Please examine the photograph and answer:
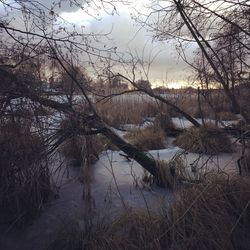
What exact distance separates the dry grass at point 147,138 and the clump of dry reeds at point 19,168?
11.4 feet

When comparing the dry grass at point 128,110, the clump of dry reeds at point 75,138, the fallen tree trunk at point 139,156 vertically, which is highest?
the dry grass at point 128,110

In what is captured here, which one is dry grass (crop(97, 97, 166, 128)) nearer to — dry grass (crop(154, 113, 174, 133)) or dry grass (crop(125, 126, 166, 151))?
dry grass (crop(154, 113, 174, 133))

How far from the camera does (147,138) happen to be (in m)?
8.33

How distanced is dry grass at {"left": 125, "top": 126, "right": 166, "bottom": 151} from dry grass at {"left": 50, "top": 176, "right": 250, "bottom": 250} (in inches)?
142

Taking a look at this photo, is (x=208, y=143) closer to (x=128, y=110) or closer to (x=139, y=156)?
(x=139, y=156)

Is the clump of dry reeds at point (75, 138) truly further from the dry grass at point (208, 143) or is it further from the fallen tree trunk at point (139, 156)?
the dry grass at point (208, 143)

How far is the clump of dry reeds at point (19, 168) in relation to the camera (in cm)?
454

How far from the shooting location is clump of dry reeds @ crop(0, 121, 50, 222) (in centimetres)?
454

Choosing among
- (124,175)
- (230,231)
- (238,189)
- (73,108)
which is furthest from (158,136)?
(230,231)

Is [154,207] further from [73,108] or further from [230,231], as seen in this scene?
[73,108]

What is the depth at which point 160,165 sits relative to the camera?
224 inches

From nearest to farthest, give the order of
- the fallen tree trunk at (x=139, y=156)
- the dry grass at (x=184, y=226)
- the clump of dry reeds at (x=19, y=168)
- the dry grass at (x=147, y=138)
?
the dry grass at (x=184, y=226)
the clump of dry reeds at (x=19, y=168)
the fallen tree trunk at (x=139, y=156)
the dry grass at (x=147, y=138)

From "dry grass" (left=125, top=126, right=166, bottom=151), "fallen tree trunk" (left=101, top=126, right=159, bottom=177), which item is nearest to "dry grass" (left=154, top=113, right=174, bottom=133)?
"dry grass" (left=125, top=126, right=166, bottom=151)

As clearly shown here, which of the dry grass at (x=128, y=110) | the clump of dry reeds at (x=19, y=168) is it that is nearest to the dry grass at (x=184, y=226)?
the clump of dry reeds at (x=19, y=168)
